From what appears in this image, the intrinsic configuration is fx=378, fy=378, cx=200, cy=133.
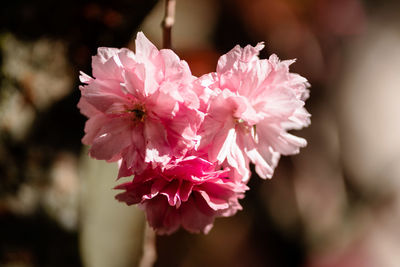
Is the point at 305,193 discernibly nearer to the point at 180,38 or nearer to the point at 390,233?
the point at 390,233

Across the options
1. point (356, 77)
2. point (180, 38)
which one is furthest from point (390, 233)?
point (180, 38)

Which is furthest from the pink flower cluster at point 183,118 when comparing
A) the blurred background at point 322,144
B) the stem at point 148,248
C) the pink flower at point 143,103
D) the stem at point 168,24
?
the blurred background at point 322,144

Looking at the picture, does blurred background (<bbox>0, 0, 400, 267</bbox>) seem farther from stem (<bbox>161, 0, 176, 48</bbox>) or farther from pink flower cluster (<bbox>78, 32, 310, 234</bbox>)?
pink flower cluster (<bbox>78, 32, 310, 234</bbox>)

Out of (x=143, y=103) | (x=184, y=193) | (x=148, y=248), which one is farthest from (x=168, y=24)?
(x=148, y=248)

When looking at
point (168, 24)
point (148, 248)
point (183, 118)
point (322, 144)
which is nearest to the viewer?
point (183, 118)

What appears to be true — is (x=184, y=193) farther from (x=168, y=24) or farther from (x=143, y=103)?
(x=168, y=24)

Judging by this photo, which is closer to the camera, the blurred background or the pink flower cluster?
the pink flower cluster

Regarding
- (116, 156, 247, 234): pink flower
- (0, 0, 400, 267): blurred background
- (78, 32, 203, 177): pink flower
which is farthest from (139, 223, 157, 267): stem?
(0, 0, 400, 267): blurred background
